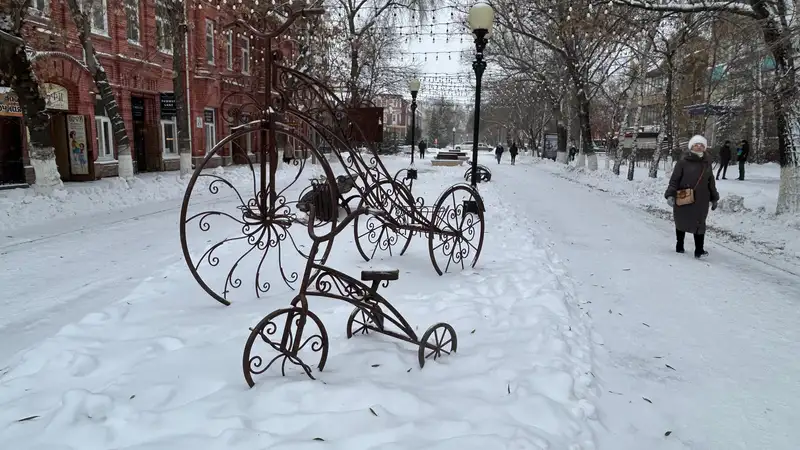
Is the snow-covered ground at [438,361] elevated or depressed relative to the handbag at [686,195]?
depressed

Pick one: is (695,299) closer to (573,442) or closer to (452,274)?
(452,274)

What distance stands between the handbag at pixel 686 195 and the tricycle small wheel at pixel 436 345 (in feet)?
16.0

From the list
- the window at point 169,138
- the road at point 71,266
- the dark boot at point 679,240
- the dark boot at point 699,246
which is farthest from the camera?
the window at point 169,138

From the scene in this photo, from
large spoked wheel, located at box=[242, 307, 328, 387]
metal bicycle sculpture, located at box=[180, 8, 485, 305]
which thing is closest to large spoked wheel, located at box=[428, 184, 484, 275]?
metal bicycle sculpture, located at box=[180, 8, 485, 305]

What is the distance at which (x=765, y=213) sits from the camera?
11.1m

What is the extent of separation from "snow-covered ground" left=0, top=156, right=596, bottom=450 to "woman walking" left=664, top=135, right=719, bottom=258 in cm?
312

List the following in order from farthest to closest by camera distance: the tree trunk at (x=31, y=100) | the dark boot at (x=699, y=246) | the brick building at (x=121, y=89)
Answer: the brick building at (x=121, y=89) → the tree trunk at (x=31, y=100) → the dark boot at (x=699, y=246)

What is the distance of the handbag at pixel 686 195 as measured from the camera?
7395 millimetres

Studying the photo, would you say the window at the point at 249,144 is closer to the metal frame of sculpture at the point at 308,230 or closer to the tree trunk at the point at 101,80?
the tree trunk at the point at 101,80

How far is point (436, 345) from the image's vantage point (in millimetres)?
3988

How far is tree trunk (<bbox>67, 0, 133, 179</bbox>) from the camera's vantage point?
44.7ft

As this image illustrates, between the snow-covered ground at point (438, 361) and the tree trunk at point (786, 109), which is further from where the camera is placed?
the tree trunk at point (786, 109)

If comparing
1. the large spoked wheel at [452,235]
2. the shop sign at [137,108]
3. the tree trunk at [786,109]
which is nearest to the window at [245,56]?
the shop sign at [137,108]

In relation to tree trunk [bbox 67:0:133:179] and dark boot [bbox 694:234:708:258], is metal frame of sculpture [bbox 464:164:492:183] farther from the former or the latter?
dark boot [bbox 694:234:708:258]
